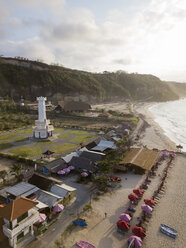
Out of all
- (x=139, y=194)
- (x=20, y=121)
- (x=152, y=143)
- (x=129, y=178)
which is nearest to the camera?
(x=139, y=194)

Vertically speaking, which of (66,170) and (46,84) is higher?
(46,84)

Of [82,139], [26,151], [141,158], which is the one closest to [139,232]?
[141,158]

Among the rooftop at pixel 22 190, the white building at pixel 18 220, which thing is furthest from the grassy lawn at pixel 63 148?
the white building at pixel 18 220

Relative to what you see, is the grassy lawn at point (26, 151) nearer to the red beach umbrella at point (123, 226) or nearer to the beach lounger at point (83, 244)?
the beach lounger at point (83, 244)

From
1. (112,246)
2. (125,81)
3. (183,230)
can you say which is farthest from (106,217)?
(125,81)

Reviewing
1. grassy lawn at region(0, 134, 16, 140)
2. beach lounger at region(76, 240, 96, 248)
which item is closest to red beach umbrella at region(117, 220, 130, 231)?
beach lounger at region(76, 240, 96, 248)

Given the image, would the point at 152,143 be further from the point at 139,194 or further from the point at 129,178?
the point at 139,194

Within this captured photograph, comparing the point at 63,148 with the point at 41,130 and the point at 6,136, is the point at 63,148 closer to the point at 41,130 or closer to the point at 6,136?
the point at 41,130

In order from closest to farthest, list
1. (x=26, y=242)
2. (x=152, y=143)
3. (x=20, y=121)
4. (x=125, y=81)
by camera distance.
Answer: (x=26, y=242) → (x=152, y=143) → (x=20, y=121) → (x=125, y=81)
